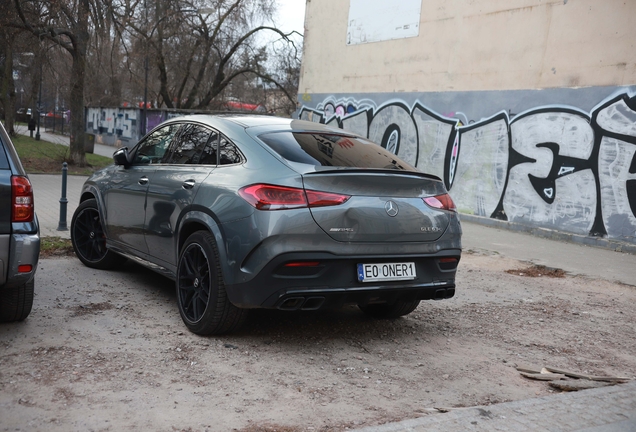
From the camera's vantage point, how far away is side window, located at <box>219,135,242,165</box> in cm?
493

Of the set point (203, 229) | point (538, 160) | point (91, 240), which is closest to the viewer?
point (203, 229)

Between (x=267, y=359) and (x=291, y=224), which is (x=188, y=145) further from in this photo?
(x=267, y=359)

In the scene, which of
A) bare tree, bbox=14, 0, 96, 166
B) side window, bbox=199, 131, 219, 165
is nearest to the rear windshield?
side window, bbox=199, 131, 219, 165

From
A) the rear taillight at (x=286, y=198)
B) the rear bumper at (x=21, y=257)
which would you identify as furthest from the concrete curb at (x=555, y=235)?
the rear bumper at (x=21, y=257)

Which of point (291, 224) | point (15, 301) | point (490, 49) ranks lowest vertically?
point (15, 301)

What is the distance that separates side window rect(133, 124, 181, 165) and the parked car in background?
150 cm

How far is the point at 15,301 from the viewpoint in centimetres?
473

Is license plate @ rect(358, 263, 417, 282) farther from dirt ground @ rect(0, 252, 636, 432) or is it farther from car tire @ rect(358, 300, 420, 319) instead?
car tire @ rect(358, 300, 420, 319)

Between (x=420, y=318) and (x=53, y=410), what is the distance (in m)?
3.32

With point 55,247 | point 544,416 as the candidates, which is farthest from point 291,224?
point 55,247

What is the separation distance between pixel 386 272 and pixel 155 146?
266 centimetres

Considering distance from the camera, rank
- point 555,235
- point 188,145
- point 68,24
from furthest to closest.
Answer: point 68,24
point 555,235
point 188,145

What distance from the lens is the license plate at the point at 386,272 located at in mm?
4531

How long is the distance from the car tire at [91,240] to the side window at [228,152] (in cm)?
218
